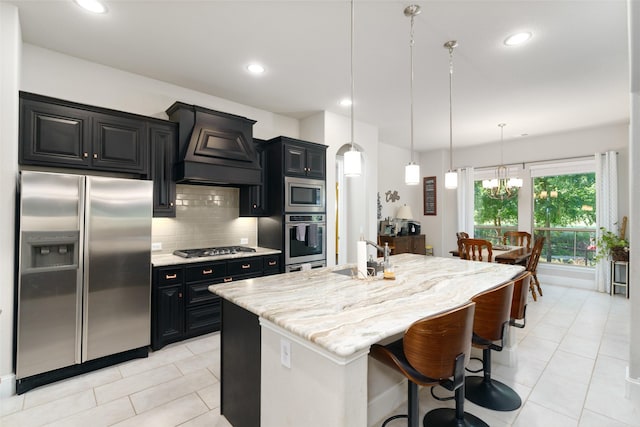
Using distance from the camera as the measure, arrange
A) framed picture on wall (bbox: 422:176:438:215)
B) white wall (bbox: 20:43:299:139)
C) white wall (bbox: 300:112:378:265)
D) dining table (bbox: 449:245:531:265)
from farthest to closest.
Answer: framed picture on wall (bbox: 422:176:438:215), white wall (bbox: 300:112:378:265), dining table (bbox: 449:245:531:265), white wall (bbox: 20:43:299:139)

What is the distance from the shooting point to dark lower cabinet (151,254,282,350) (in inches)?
123

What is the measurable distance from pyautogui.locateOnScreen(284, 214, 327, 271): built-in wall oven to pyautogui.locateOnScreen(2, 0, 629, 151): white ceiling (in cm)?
165

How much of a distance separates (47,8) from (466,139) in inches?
254

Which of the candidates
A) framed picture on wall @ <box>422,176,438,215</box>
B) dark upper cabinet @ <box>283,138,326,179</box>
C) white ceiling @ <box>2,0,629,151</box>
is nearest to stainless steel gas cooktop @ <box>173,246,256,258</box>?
dark upper cabinet @ <box>283,138,326,179</box>

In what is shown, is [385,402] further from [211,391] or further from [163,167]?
[163,167]

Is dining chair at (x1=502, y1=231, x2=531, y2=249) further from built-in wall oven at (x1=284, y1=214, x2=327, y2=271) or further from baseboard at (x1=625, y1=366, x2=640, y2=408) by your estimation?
baseboard at (x1=625, y1=366, x2=640, y2=408)

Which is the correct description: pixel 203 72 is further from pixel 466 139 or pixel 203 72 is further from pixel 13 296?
pixel 466 139

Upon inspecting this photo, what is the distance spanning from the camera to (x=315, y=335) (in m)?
1.26

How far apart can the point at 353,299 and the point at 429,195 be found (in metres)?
6.26

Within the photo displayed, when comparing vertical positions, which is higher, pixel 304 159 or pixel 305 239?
pixel 304 159

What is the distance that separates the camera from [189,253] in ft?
11.7

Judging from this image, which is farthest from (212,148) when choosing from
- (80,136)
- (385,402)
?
(385,402)

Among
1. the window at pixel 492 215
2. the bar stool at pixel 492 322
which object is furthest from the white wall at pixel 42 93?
the window at pixel 492 215

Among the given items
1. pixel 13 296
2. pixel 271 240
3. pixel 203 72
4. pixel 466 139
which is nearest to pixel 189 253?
pixel 271 240
